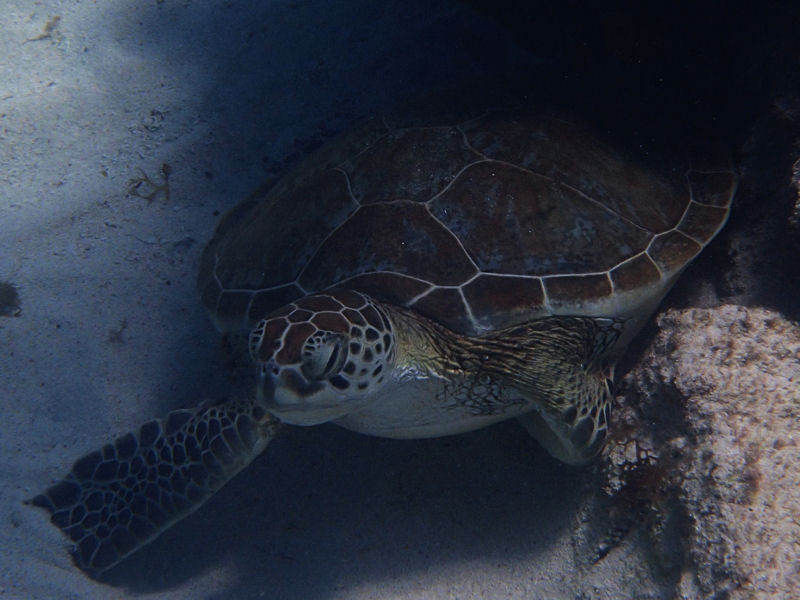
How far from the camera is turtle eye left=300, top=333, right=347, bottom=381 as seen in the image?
2.22 m

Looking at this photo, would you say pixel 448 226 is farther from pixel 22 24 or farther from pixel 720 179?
pixel 22 24

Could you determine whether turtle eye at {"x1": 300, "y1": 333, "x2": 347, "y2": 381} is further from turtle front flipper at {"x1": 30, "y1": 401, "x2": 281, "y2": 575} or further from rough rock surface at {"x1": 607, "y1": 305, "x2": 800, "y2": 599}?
rough rock surface at {"x1": 607, "y1": 305, "x2": 800, "y2": 599}

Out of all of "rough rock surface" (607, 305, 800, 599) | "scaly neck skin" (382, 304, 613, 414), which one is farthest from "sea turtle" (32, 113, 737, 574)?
"rough rock surface" (607, 305, 800, 599)

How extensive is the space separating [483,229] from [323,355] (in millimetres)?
1187

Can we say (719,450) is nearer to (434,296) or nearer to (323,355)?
(434,296)

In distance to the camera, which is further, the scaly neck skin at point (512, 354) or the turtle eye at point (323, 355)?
the scaly neck skin at point (512, 354)

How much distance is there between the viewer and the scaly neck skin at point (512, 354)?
2.66m

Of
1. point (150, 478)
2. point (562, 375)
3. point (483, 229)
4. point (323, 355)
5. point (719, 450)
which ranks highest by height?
point (483, 229)

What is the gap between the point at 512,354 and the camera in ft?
8.96

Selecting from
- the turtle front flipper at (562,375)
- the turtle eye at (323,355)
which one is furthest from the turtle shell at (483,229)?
the turtle eye at (323,355)

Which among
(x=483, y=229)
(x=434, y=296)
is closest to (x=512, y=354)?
(x=434, y=296)

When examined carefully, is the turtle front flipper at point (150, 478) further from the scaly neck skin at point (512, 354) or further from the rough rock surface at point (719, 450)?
the rough rock surface at point (719, 450)

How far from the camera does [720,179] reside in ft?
10.4

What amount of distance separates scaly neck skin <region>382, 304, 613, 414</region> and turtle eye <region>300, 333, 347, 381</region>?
376 millimetres
